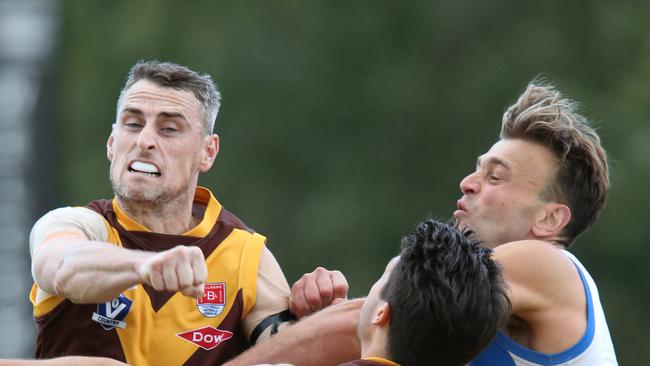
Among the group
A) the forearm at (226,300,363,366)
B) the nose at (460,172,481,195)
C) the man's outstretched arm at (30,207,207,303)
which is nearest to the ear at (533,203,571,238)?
the nose at (460,172,481,195)

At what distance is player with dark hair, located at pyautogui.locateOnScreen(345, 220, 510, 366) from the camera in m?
5.26

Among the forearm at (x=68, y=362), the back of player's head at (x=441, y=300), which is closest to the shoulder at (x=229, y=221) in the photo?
the forearm at (x=68, y=362)

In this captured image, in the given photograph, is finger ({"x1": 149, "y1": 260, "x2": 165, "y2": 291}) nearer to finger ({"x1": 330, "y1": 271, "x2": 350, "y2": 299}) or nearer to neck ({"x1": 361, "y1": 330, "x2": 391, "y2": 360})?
neck ({"x1": 361, "y1": 330, "x2": 391, "y2": 360})

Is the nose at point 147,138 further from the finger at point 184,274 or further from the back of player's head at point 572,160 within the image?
the back of player's head at point 572,160

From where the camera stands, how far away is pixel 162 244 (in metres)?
6.46

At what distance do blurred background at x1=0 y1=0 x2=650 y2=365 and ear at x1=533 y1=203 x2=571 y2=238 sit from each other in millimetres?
11249

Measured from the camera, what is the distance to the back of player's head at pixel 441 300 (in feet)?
17.3

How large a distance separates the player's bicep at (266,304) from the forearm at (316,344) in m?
0.17

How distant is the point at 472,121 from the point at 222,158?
10.5ft

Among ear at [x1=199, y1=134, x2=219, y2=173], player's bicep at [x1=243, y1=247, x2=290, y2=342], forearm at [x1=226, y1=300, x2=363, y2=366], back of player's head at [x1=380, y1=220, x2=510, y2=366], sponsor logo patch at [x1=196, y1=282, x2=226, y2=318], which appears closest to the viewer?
back of player's head at [x1=380, y1=220, x2=510, y2=366]

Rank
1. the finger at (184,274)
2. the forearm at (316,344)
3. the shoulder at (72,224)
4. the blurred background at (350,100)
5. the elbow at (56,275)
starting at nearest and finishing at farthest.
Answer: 1. the finger at (184,274)
2. the elbow at (56,275)
3. the shoulder at (72,224)
4. the forearm at (316,344)
5. the blurred background at (350,100)

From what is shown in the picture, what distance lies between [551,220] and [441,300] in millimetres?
1391

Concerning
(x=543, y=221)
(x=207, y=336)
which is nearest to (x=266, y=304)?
(x=207, y=336)

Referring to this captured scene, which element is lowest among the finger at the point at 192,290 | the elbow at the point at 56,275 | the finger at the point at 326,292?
the finger at the point at 326,292
